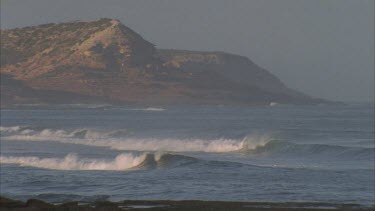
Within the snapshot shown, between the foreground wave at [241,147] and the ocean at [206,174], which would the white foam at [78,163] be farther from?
the foreground wave at [241,147]

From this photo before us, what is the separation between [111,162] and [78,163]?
1.48m

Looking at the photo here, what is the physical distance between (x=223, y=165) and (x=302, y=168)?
3295 millimetres

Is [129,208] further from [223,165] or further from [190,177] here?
[223,165]

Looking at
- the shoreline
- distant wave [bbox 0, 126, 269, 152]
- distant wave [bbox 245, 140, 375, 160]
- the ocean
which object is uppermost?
distant wave [bbox 0, 126, 269, 152]

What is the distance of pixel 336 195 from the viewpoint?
28750mm

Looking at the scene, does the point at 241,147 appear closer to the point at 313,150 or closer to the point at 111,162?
the point at 313,150

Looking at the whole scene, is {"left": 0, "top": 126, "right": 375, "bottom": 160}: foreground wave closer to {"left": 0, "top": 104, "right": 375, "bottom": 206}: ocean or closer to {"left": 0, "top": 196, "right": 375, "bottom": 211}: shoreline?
{"left": 0, "top": 104, "right": 375, "bottom": 206}: ocean

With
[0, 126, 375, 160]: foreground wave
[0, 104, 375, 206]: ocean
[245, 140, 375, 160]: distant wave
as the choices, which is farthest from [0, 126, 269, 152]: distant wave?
[245, 140, 375, 160]: distant wave

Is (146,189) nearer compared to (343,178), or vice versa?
(146,189)

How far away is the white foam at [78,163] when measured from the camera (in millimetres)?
42438

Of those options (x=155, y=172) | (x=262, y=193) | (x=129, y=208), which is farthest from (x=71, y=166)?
(x=129, y=208)

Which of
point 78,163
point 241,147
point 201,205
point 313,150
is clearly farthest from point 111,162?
point 201,205

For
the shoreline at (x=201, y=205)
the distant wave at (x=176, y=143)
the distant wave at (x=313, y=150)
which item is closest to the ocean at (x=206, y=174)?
the distant wave at (x=313, y=150)

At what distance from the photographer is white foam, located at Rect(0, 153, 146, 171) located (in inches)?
1671
